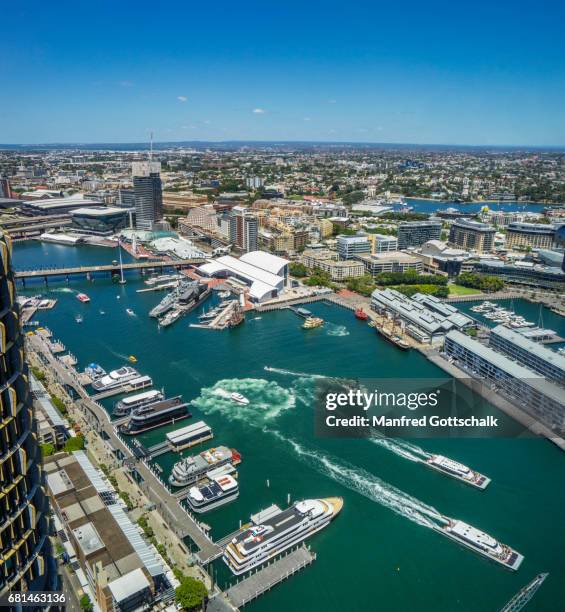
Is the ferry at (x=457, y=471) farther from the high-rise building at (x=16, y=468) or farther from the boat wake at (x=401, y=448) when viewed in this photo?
the high-rise building at (x=16, y=468)

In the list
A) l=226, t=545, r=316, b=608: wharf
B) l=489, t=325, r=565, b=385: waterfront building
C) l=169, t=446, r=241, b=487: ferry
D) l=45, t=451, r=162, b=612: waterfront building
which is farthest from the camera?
l=489, t=325, r=565, b=385: waterfront building

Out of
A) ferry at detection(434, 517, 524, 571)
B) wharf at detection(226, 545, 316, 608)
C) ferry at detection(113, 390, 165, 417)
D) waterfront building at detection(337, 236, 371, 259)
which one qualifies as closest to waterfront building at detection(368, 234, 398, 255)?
waterfront building at detection(337, 236, 371, 259)

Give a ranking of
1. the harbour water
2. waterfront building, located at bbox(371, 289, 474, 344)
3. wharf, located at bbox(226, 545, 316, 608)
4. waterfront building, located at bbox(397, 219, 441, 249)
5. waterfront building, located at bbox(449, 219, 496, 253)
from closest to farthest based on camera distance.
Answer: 1. wharf, located at bbox(226, 545, 316, 608)
2. the harbour water
3. waterfront building, located at bbox(371, 289, 474, 344)
4. waterfront building, located at bbox(449, 219, 496, 253)
5. waterfront building, located at bbox(397, 219, 441, 249)

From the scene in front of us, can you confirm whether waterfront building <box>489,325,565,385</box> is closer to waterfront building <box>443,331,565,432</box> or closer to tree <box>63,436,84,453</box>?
waterfront building <box>443,331,565,432</box>

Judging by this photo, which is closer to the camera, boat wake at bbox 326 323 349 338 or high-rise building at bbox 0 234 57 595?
high-rise building at bbox 0 234 57 595

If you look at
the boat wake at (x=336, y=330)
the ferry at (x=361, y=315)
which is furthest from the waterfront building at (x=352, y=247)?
the boat wake at (x=336, y=330)

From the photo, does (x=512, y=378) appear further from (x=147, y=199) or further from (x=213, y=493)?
(x=147, y=199)

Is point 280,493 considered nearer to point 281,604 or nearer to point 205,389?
point 281,604

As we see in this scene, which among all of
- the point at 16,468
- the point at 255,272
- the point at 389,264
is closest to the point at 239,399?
the point at 16,468

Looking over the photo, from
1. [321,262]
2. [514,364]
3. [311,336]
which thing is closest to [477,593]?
[514,364]
